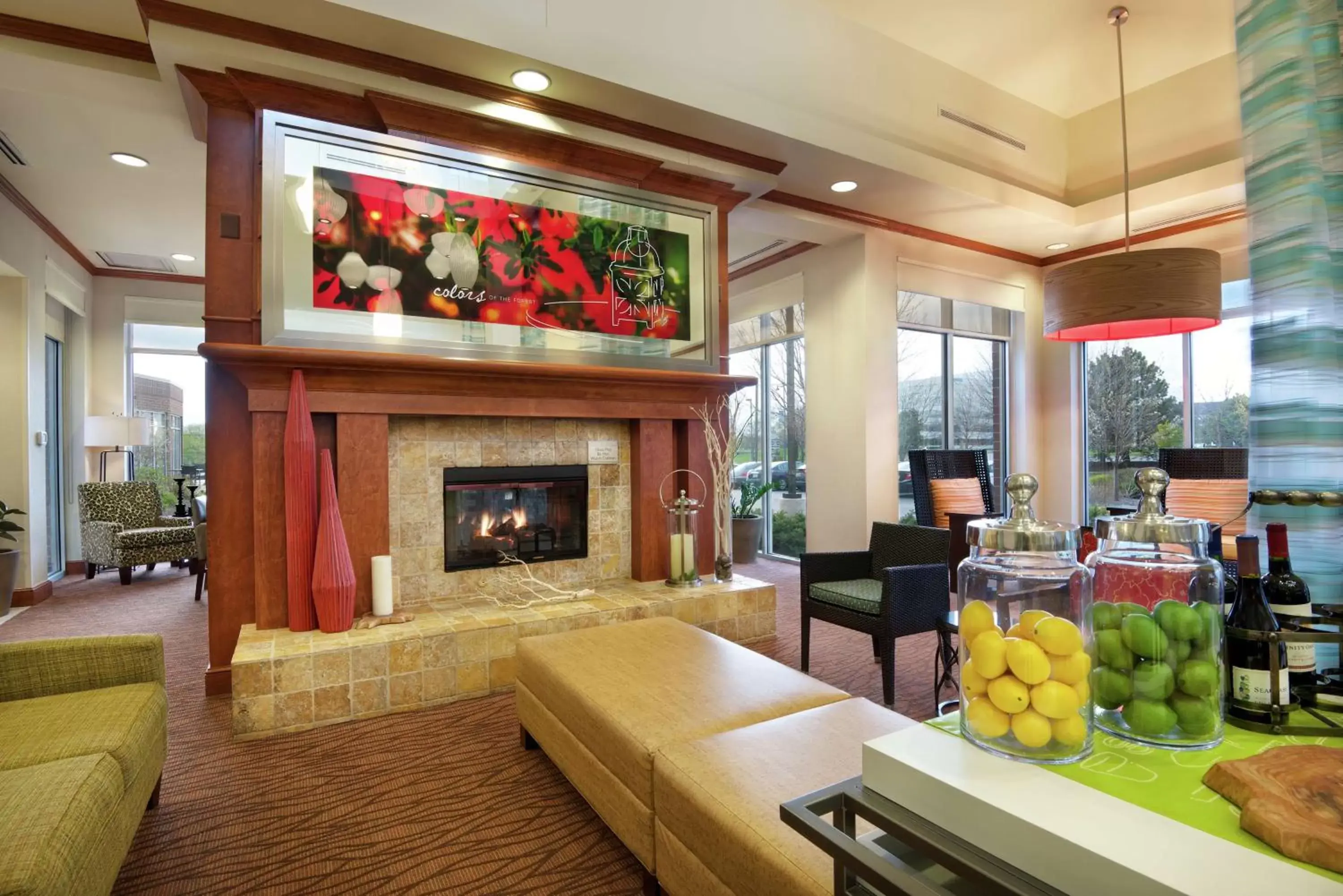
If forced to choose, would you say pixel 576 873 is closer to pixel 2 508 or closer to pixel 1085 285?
pixel 1085 285

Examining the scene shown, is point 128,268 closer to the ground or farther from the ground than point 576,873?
farther from the ground

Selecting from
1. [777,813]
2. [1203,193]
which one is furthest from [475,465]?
[1203,193]

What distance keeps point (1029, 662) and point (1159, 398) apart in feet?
19.6

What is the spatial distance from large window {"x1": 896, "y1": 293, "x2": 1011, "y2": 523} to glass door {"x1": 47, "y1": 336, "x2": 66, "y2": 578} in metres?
7.19

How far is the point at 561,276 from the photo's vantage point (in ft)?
11.6

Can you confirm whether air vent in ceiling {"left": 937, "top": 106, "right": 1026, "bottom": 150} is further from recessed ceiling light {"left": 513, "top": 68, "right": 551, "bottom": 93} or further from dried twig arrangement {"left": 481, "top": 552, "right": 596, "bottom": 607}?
dried twig arrangement {"left": 481, "top": 552, "right": 596, "bottom": 607}

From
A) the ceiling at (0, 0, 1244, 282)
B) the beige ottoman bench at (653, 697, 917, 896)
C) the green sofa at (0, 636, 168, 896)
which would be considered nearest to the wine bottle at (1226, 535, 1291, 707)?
the beige ottoman bench at (653, 697, 917, 896)

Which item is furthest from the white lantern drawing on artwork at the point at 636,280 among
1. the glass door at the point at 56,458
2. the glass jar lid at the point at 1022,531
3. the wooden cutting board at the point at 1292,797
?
the glass door at the point at 56,458

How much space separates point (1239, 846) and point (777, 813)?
0.72 metres

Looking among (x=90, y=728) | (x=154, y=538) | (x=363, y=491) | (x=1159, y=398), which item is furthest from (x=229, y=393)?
(x=1159, y=398)

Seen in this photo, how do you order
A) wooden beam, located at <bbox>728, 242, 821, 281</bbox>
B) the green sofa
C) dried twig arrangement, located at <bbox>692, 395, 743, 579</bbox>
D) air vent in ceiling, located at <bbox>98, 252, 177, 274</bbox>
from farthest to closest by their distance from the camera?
air vent in ceiling, located at <bbox>98, 252, 177, 274</bbox>
wooden beam, located at <bbox>728, 242, 821, 281</bbox>
dried twig arrangement, located at <bbox>692, 395, 743, 579</bbox>
the green sofa

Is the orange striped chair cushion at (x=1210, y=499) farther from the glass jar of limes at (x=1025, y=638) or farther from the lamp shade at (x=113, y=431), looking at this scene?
the lamp shade at (x=113, y=431)

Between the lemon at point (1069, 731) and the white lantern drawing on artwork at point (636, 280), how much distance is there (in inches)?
124

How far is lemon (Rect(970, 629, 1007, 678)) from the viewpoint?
2.69ft
